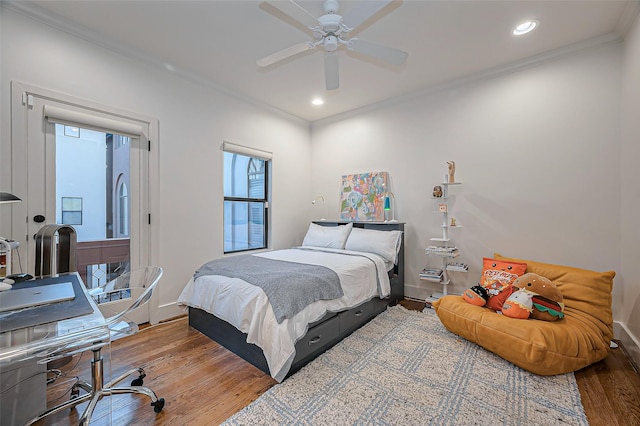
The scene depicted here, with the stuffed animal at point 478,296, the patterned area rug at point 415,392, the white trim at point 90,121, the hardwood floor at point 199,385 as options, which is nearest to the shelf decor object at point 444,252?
the stuffed animal at point 478,296

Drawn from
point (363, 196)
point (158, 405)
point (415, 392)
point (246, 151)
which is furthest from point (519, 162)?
point (158, 405)

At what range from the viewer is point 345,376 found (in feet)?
6.20

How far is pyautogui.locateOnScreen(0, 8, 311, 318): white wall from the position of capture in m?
2.14

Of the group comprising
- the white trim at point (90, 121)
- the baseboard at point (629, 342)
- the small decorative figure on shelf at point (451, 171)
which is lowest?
the baseboard at point (629, 342)

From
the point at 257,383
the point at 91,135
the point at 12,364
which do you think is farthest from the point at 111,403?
the point at 91,135

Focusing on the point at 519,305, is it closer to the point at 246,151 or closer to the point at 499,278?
the point at 499,278

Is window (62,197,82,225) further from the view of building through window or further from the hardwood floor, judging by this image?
the hardwood floor

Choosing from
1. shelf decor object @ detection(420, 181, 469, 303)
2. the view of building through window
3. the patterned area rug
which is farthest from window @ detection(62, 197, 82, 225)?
shelf decor object @ detection(420, 181, 469, 303)

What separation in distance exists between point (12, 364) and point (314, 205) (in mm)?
4098

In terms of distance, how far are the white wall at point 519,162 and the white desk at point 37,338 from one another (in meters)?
3.42

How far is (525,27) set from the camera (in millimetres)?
2357

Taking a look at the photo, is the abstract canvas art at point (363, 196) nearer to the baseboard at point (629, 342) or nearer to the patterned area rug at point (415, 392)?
the patterned area rug at point (415, 392)

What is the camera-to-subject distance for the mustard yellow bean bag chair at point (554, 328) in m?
1.82

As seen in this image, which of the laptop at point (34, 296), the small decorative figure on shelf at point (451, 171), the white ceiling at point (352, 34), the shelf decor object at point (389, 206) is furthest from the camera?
the shelf decor object at point (389, 206)
